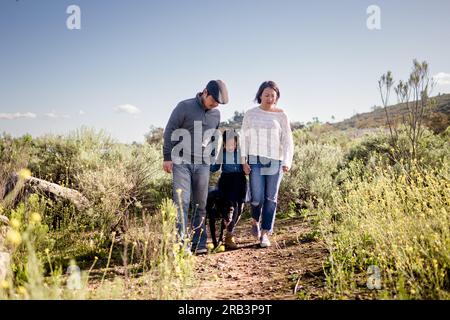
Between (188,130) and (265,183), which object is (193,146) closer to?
(188,130)

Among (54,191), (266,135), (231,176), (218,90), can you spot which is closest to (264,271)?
(231,176)

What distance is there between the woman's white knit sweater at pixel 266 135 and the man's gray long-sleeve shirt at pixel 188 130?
27.1 inches

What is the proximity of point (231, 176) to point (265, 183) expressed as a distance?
0.48 metres

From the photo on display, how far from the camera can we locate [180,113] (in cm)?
443

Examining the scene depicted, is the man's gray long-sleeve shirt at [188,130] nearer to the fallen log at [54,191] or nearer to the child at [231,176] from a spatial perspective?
the child at [231,176]

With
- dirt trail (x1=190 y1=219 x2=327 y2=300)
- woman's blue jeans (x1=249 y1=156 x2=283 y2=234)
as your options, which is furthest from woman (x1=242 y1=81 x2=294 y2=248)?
dirt trail (x1=190 y1=219 x2=327 y2=300)

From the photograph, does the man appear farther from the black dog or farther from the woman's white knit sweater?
the woman's white knit sweater

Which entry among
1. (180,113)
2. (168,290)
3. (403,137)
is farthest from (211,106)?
(403,137)

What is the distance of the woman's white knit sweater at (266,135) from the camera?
15.9 ft

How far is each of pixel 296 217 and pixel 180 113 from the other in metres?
3.45

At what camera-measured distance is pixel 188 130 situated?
4.46 meters

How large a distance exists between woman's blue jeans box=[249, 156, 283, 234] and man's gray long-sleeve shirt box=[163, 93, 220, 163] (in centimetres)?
81

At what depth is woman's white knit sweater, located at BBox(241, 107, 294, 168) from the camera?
190 inches

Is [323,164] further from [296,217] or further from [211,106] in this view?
[211,106]
